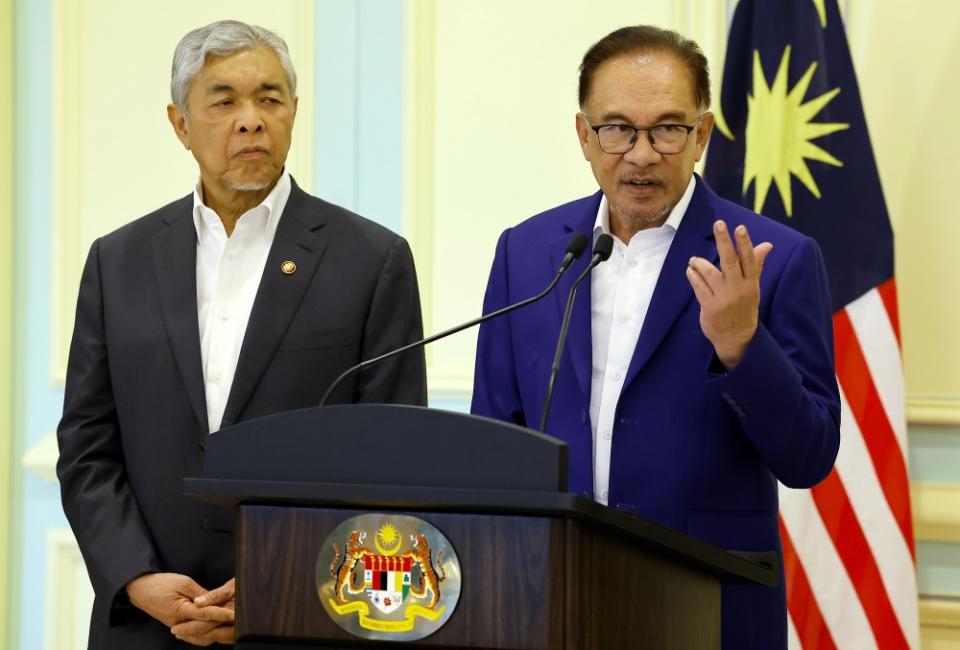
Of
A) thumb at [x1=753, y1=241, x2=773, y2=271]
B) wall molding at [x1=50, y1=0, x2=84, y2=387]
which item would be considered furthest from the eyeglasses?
wall molding at [x1=50, y1=0, x2=84, y2=387]

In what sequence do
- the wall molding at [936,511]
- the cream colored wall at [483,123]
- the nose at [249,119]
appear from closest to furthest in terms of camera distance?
1. the nose at [249,119]
2. the wall molding at [936,511]
3. the cream colored wall at [483,123]

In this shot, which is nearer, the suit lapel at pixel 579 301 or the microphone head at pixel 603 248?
the microphone head at pixel 603 248

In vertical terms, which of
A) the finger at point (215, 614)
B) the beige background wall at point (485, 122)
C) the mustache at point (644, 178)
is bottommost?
the finger at point (215, 614)

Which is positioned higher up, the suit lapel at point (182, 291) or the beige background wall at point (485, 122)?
the beige background wall at point (485, 122)

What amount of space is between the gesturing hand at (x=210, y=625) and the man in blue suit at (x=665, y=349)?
56 cm

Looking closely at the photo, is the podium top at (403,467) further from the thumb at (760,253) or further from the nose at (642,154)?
the nose at (642,154)

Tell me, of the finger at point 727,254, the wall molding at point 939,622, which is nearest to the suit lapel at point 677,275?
the finger at point 727,254

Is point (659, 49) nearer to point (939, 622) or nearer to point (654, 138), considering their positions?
point (654, 138)

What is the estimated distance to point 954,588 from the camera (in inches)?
145

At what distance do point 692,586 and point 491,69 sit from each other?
2584 millimetres

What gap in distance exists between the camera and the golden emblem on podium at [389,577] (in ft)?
4.98

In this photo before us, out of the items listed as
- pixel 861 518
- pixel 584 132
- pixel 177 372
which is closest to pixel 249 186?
pixel 177 372

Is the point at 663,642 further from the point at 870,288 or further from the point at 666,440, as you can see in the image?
the point at 870,288

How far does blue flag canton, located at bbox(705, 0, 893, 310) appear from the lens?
342cm
